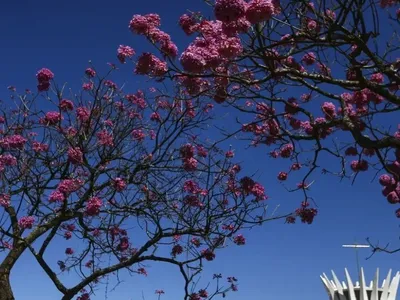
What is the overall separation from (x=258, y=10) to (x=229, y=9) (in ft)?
0.85

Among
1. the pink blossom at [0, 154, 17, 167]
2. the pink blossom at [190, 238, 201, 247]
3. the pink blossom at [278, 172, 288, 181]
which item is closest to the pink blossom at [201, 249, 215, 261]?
the pink blossom at [190, 238, 201, 247]

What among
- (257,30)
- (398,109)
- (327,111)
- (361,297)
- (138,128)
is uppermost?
(361,297)

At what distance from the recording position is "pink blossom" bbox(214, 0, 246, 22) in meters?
4.54

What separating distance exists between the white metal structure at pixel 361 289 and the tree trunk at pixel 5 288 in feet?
86.1

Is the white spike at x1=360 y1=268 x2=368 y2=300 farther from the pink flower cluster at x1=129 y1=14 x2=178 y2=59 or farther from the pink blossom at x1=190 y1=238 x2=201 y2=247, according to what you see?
the pink flower cluster at x1=129 y1=14 x2=178 y2=59

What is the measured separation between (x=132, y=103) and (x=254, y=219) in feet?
10.8

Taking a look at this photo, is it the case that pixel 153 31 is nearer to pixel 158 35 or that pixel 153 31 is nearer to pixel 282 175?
pixel 158 35

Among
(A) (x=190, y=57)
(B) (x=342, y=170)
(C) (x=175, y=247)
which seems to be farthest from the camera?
(C) (x=175, y=247)

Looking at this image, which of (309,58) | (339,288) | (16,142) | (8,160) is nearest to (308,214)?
(309,58)

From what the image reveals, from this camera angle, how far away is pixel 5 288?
9367 millimetres

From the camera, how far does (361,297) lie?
107ft

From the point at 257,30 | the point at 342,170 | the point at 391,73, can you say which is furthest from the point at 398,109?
the point at 342,170

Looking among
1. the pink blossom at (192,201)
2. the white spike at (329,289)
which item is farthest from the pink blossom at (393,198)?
the white spike at (329,289)

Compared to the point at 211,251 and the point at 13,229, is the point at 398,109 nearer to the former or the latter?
the point at 211,251
